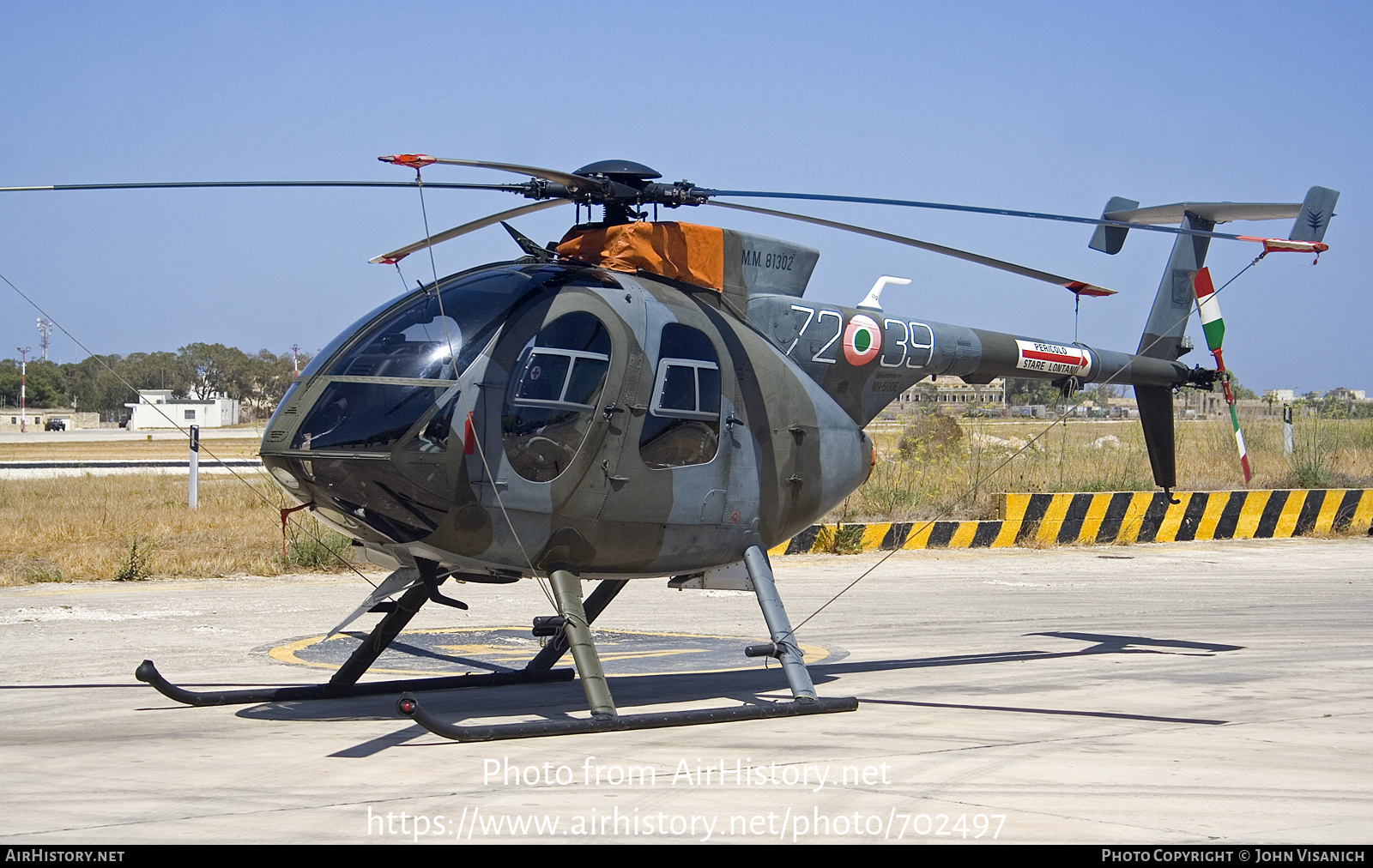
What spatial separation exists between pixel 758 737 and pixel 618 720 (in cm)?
85

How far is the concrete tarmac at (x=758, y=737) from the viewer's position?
5.19 metres

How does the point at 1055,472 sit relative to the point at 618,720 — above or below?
above

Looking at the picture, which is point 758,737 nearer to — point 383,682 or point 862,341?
point 383,682

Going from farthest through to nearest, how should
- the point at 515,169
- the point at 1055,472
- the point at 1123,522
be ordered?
the point at 1055,472 → the point at 1123,522 → the point at 515,169

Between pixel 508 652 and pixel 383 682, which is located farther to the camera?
pixel 508 652

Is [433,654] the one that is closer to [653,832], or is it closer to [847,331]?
[847,331]

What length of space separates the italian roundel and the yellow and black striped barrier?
7.64 meters

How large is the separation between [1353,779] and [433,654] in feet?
22.9

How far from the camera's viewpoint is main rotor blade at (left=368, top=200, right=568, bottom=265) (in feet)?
26.0

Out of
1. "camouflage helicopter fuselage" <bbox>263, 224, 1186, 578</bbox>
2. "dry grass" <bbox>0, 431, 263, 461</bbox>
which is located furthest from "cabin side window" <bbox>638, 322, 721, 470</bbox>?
"dry grass" <bbox>0, 431, 263, 461</bbox>

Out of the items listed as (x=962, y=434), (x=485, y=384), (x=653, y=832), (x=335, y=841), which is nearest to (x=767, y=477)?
(x=485, y=384)

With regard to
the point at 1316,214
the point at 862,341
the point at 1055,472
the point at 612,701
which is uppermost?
the point at 1316,214

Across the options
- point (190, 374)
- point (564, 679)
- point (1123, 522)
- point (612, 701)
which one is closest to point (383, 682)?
point (564, 679)

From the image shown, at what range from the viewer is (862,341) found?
9539 mm
